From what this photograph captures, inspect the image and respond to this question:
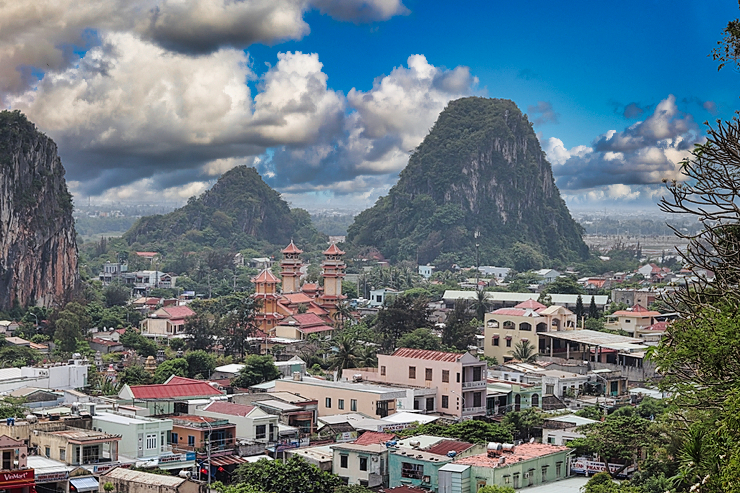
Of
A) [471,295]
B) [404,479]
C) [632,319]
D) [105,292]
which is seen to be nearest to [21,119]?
[105,292]

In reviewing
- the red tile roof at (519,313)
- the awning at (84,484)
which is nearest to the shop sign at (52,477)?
the awning at (84,484)

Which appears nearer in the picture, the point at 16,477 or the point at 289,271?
the point at 16,477

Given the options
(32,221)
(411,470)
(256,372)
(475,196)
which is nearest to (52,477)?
(411,470)

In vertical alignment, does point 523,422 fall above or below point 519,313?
below

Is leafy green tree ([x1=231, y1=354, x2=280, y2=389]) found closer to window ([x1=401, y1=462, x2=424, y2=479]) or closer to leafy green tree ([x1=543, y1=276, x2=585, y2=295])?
window ([x1=401, y1=462, x2=424, y2=479])

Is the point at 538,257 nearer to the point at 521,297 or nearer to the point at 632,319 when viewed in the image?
the point at 521,297

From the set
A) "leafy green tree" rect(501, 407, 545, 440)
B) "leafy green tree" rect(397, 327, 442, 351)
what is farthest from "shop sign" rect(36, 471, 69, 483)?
"leafy green tree" rect(397, 327, 442, 351)

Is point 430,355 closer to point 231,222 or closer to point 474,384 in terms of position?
point 474,384
